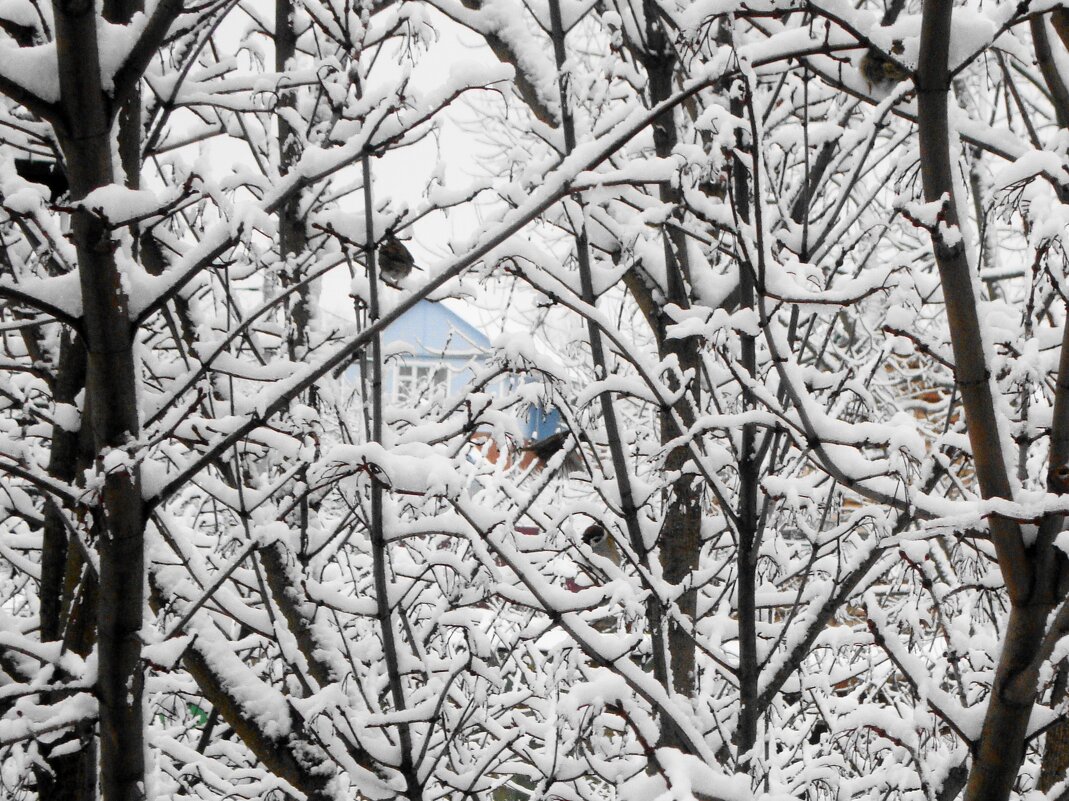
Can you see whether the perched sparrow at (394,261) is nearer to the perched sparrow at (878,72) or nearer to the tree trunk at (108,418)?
the tree trunk at (108,418)

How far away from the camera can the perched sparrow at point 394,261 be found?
7.23 feet

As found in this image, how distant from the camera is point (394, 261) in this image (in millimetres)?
2240

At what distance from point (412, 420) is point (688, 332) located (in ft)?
6.71

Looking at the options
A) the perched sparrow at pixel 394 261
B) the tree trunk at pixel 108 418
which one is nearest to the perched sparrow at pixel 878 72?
the perched sparrow at pixel 394 261

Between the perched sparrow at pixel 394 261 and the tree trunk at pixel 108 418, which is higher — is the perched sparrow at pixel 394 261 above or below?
above

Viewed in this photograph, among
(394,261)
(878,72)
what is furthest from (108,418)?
(878,72)

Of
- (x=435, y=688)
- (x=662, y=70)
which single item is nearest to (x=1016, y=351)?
(x=662, y=70)

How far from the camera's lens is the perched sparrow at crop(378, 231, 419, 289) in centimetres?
220

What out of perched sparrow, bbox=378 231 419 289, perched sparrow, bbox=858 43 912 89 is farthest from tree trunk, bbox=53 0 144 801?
perched sparrow, bbox=858 43 912 89

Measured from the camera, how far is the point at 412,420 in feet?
12.4

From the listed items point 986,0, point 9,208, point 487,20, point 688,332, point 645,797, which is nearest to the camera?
point 9,208

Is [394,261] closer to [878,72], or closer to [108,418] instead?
[108,418]

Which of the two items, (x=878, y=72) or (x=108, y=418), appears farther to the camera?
(x=878, y=72)

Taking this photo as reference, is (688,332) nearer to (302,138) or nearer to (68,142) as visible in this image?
(68,142)
